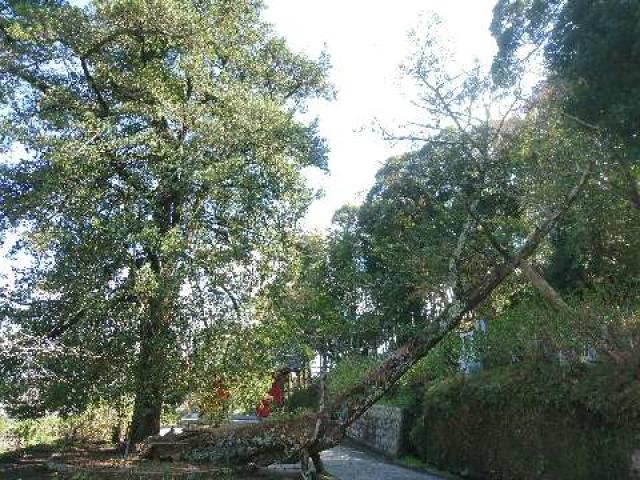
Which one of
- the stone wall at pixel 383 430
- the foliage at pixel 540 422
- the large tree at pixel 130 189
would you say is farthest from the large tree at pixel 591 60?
the stone wall at pixel 383 430

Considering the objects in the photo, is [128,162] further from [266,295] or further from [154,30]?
[266,295]

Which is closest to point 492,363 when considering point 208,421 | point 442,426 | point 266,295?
point 442,426

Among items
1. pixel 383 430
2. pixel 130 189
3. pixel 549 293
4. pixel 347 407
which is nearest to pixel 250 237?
pixel 130 189

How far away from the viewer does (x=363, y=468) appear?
14820 millimetres

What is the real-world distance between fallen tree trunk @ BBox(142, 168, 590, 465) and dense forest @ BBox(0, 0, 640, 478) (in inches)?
1.7

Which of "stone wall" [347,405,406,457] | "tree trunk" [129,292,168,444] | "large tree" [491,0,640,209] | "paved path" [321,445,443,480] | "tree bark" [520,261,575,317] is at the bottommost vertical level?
"paved path" [321,445,443,480]

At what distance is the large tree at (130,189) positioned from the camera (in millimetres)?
11320

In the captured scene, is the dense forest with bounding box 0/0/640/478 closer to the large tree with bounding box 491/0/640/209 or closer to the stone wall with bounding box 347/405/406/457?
the large tree with bounding box 491/0/640/209

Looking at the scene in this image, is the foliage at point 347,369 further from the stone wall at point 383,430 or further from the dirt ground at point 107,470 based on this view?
the dirt ground at point 107,470

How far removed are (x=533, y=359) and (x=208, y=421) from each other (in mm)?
8108

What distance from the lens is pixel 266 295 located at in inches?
496

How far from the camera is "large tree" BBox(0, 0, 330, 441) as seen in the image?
446 inches

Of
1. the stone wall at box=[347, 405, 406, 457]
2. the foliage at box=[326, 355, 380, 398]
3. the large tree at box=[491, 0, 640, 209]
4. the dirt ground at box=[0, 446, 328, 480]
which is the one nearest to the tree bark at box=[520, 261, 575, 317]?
the large tree at box=[491, 0, 640, 209]

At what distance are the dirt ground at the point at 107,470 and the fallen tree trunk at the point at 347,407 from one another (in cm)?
44
